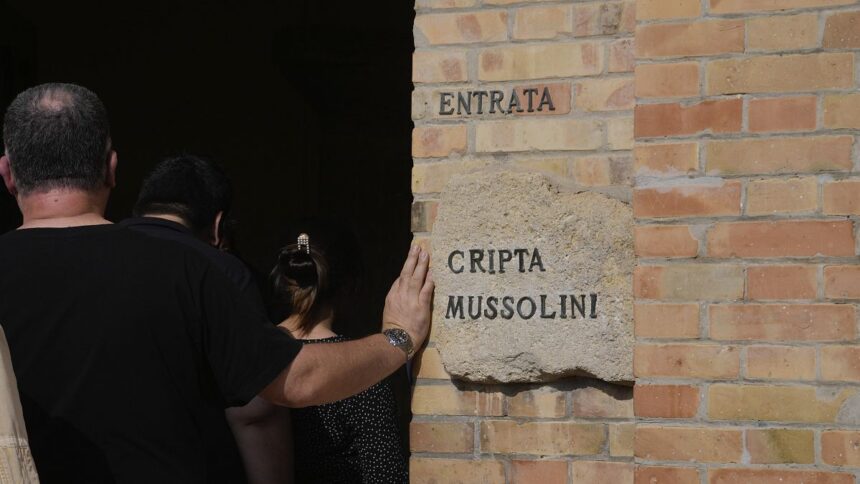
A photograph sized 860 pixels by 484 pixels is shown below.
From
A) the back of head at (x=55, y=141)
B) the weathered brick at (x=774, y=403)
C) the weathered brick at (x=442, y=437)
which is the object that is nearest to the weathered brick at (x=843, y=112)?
the weathered brick at (x=774, y=403)

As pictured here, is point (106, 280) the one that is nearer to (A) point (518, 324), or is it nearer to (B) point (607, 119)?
(A) point (518, 324)

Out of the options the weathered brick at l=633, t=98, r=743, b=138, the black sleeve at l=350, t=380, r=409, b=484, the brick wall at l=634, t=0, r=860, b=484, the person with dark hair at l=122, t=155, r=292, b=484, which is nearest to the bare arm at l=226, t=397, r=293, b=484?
the person with dark hair at l=122, t=155, r=292, b=484

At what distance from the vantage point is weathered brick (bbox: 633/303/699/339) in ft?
9.40

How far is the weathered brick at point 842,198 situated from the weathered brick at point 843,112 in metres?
0.12

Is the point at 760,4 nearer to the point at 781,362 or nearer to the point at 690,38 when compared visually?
the point at 690,38

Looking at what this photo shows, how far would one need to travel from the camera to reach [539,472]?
10.1 feet

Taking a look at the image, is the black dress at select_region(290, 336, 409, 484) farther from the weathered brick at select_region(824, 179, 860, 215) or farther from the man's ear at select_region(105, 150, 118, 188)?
the weathered brick at select_region(824, 179, 860, 215)

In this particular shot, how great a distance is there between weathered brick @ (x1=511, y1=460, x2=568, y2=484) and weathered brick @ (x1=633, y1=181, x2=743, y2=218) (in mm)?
627

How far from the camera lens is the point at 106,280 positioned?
8.31 feet

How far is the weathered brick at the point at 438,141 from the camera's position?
3137mm

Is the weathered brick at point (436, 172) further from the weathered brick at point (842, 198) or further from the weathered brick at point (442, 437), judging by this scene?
the weathered brick at point (842, 198)

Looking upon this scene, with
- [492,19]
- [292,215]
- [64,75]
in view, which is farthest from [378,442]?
[64,75]

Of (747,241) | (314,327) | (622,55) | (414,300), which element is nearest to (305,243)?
(314,327)

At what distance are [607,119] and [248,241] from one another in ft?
13.0
